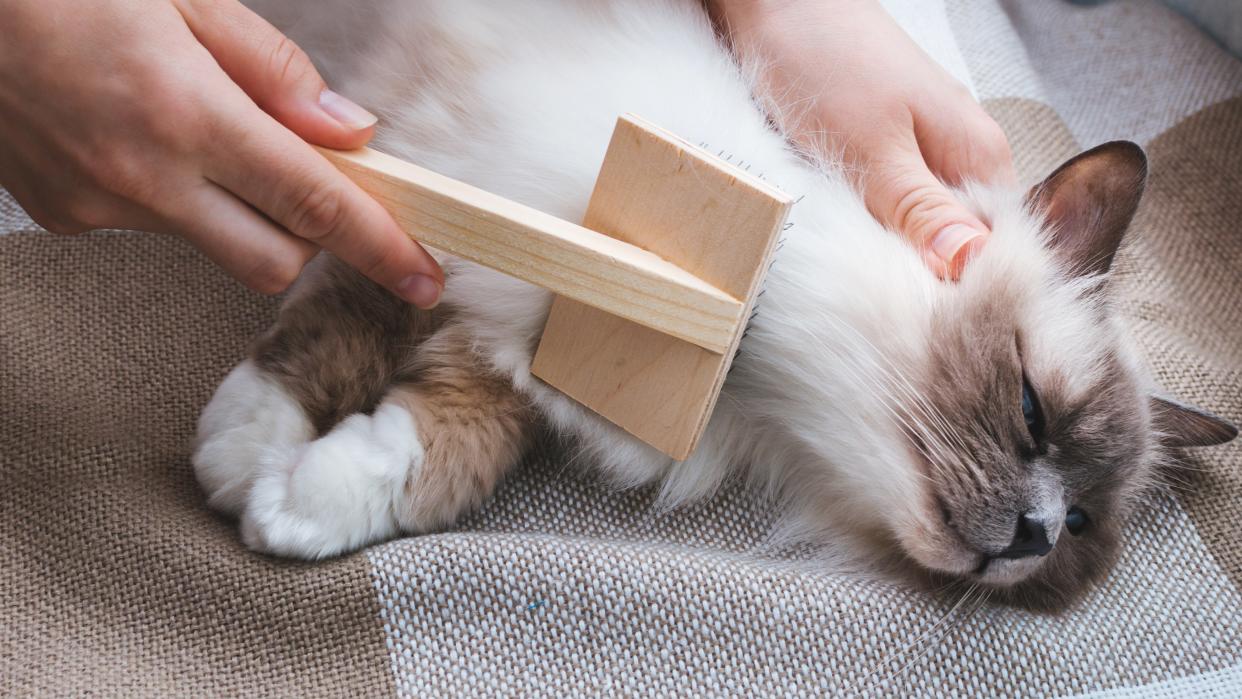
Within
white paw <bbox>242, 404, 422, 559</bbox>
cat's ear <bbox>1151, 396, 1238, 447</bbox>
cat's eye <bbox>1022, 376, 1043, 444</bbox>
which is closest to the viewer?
white paw <bbox>242, 404, 422, 559</bbox>

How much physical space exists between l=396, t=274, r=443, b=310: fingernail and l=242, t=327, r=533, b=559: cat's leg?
11 cm

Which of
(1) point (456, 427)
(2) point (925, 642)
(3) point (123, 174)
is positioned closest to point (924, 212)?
(2) point (925, 642)

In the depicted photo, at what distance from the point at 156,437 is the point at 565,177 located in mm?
551

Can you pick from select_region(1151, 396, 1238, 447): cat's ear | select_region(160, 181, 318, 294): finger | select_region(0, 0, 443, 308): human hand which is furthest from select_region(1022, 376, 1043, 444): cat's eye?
select_region(160, 181, 318, 294): finger

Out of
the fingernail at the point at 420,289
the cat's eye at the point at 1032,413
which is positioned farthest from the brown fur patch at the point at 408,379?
the cat's eye at the point at 1032,413

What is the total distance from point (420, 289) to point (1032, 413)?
69cm

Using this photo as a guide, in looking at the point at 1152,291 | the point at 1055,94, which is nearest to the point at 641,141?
the point at 1152,291

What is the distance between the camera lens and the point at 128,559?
95 cm

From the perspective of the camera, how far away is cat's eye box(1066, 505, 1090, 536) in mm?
1147

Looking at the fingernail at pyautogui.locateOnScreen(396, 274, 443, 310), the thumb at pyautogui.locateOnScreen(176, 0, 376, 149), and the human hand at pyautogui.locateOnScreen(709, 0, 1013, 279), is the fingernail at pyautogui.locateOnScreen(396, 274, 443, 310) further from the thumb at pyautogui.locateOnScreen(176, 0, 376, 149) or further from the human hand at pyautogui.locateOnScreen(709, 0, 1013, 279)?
the human hand at pyautogui.locateOnScreen(709, 0, 1013, 279)

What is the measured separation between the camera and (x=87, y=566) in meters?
0.95

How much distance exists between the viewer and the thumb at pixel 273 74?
0.91m

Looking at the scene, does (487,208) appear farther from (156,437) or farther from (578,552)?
(156,437)

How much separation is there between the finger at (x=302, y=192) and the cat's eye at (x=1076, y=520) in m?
0.83
